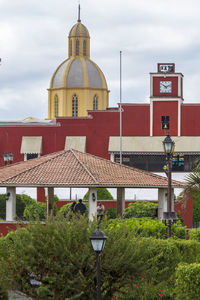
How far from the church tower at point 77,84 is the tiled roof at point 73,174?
47475mm

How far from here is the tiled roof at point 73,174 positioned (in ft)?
92.1

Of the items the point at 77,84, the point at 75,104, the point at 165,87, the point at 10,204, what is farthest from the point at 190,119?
the point at 10,204

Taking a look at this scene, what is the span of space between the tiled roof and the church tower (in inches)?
1869

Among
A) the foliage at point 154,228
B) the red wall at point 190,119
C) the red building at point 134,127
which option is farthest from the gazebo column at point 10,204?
the red wall at point 190,119

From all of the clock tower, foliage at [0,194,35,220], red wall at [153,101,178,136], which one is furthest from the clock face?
foliage at [0,194,35,220]

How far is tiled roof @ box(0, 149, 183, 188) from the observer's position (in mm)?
28078

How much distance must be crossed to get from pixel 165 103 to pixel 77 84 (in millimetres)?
21231

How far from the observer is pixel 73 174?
28.8m

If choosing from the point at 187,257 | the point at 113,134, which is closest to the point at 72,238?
the point at 187,257

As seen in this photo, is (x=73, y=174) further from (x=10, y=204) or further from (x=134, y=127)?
(x=134, y=127)

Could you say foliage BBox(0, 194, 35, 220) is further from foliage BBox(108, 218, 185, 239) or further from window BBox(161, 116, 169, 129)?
window BBox(161, 116, 169, 129)

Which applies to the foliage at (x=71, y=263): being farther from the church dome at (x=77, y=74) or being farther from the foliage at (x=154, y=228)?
the church dome at (x=77, y=74)

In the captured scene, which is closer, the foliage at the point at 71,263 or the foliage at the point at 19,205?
the foliage at the point at 71,263

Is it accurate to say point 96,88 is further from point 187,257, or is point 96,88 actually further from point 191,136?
point 187,257
